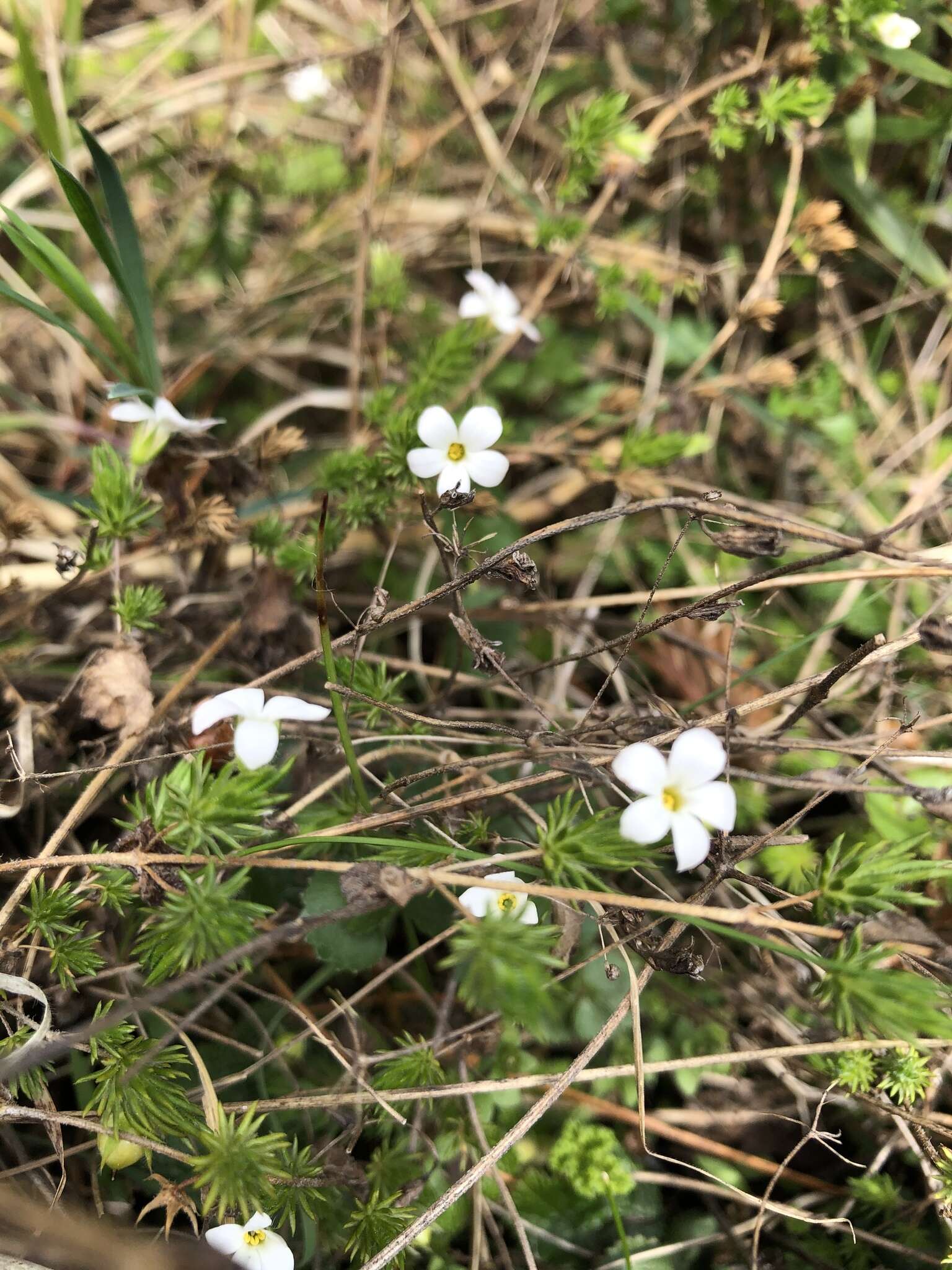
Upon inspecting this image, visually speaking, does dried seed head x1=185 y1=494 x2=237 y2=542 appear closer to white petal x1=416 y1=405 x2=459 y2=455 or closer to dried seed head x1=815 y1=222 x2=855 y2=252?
white petal x1=416 y1=405 x2=459 y2=455

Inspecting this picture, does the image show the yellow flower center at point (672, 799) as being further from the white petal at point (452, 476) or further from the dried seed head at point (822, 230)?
the dried seed head at point (822, 230)

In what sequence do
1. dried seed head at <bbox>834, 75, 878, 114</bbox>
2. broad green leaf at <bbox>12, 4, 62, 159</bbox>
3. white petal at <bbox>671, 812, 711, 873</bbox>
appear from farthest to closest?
dried seed head at <bbox>834, 75, 878, 114</bbox>
broad green leaf at <bbox>12, 4, 62, 159</bbox>
white petal at <bbox>671, 812, 711, 873</bbox>

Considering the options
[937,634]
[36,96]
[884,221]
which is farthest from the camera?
[884,221]

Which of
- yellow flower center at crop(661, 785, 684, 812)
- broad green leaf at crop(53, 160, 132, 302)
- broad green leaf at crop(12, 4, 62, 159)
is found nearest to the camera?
yellow flower center at crop(661, 785, 684, 812)

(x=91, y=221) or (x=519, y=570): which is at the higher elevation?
(x=91, y=221)

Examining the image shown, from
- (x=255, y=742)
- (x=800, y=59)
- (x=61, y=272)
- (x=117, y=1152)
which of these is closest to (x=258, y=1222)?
(x=117, y=1152)

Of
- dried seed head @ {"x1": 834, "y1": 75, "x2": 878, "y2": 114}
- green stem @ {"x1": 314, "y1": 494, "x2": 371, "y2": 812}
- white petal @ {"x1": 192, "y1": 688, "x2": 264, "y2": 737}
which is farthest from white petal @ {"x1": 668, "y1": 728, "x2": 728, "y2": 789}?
dried seed head @ {"x1": 834, "y1": 75, "x2": 878, "y2": 114}

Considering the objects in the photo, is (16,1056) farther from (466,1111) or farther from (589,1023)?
(589,1023)

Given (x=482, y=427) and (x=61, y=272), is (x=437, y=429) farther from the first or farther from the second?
(x=61, y=272)
